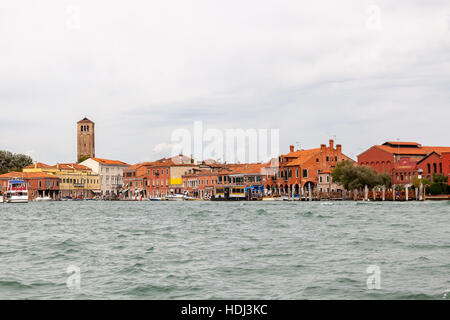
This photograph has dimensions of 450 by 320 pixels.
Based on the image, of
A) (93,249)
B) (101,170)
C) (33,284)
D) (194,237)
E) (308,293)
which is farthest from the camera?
(101,170)

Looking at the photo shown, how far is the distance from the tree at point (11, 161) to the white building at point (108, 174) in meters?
11.3

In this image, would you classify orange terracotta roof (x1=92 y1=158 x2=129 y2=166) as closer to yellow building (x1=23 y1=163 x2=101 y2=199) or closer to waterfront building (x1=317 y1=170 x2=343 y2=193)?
yellow building (x1=23 y1=163 x2=101 y2=199)

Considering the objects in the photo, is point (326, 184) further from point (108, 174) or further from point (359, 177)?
point (108, 174)

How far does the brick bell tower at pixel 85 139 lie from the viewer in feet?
439

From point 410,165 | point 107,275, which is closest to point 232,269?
point 107,275

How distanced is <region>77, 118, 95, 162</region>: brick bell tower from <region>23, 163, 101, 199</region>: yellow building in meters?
23.2

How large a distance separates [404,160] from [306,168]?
1205 centimetres

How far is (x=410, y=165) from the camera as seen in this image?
68000 millimetres

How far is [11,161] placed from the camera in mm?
109188

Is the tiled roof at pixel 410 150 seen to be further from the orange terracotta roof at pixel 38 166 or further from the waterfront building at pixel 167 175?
the orange terracotta roof at pixel 38 166

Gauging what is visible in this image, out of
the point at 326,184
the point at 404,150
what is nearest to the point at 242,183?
the point at 326,184

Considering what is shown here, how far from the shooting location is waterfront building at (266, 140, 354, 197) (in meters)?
75.6
